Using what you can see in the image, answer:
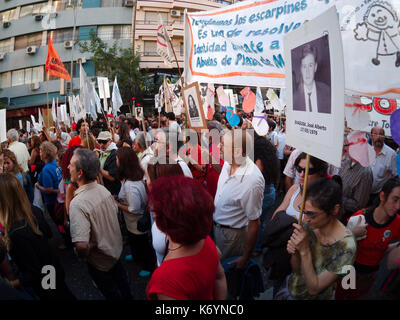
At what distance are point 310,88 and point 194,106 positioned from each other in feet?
6.48

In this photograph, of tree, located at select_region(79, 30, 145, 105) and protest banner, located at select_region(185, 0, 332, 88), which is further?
tree, located at select_region(79, 30, 145, 105)

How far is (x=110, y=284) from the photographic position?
247cm

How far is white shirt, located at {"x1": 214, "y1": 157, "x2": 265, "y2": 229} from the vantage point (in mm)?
2309

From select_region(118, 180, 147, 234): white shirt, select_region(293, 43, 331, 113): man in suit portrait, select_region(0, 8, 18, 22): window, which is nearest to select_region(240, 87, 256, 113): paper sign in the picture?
select_region(118, 180, 147, 234): white shirt

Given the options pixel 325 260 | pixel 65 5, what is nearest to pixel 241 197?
pixel 325 260

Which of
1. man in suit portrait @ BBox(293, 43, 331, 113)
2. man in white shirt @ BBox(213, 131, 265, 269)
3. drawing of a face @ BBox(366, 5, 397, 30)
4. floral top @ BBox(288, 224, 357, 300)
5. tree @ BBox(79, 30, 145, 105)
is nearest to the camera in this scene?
man in suit portrait @ BBox(293, 43, 331, 113)

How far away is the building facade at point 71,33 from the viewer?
27.3 metres

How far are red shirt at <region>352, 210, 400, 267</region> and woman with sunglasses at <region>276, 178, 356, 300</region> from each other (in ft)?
2.19

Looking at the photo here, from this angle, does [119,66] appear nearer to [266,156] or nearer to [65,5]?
[65,5]

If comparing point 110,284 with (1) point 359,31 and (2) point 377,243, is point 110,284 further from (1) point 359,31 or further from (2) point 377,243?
(1) point 359,31

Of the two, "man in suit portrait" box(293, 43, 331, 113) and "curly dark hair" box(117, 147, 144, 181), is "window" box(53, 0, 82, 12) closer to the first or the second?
"curly dark hair" box(117, 147, 144, 181)

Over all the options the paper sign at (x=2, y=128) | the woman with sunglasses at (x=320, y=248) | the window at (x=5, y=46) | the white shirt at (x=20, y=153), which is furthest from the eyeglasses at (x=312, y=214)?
the window at (x=5, y=46)

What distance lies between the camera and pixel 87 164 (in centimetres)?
242

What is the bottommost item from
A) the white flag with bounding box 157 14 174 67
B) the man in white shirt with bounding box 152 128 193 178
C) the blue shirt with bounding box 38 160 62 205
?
the blue shirt with bounding box 38 160 62 205
